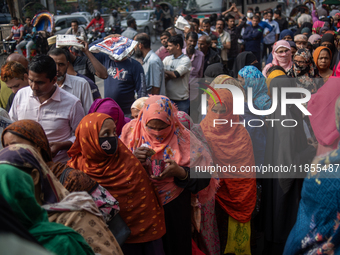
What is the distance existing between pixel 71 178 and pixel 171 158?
85cm

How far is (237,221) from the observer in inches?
120

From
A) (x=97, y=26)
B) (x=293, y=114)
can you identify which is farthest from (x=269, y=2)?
(x=293, y=114)

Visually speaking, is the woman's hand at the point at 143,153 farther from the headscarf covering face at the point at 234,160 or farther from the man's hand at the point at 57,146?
the headscarf covering face at the point at 234,160

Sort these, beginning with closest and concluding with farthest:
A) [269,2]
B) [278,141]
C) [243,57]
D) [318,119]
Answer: [318,119] → [278,141] → [243,57] → [269,2]

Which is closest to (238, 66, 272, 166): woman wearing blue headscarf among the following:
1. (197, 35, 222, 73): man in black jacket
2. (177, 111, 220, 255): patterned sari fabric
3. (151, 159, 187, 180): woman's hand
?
(177, 111, 220, 255): patterned sari fabric

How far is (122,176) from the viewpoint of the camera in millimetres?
2184

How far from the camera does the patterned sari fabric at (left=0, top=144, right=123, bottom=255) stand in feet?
4.92

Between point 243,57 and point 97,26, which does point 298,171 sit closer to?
point 243,57

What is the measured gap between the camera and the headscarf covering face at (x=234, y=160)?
9.90 ft

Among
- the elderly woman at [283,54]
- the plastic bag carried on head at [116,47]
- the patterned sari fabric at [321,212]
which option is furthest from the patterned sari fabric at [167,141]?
the elderly woman at [283,54]

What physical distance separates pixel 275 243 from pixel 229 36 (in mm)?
6559

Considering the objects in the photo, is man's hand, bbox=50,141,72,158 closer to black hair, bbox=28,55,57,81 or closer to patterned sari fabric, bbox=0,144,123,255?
black hair, bbox=28,55,57,81

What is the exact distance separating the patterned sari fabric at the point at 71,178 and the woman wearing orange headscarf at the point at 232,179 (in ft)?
4.46

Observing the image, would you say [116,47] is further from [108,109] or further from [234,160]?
[234,160]
